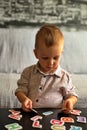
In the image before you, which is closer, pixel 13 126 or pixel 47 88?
pixel 13 126

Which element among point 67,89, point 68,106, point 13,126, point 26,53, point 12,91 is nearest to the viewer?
point 13,126

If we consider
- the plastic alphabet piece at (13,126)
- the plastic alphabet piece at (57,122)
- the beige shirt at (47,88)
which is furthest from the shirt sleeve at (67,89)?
the plastic alphabet piece at (13,126)

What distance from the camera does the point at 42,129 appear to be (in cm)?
99

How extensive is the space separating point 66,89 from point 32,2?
55.0 inches

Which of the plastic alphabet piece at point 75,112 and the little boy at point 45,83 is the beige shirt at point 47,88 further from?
the plastic alphabet piece at point 75,112

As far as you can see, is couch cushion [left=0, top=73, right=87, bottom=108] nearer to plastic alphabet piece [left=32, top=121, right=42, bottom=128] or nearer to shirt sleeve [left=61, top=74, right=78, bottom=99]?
shirt sleeve [left=61, top=74, right=78, bottom=99]

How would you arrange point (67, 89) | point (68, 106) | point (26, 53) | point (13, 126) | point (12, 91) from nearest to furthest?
point (13, 126) < point (68, 106) < point (67, 89) < point (12, 91) < point (26, 53)

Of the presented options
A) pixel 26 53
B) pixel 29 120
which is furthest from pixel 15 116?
pixel 26 53

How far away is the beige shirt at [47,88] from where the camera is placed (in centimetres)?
128

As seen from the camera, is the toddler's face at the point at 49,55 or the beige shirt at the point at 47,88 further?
the beige shirt at the point at 47,88

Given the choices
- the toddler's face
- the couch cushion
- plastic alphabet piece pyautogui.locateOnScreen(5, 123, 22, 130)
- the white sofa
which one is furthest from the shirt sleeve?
the white sofa

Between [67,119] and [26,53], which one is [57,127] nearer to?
[67,119]

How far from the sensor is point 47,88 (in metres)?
1.29

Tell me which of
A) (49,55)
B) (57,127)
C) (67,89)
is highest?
(49,55)
